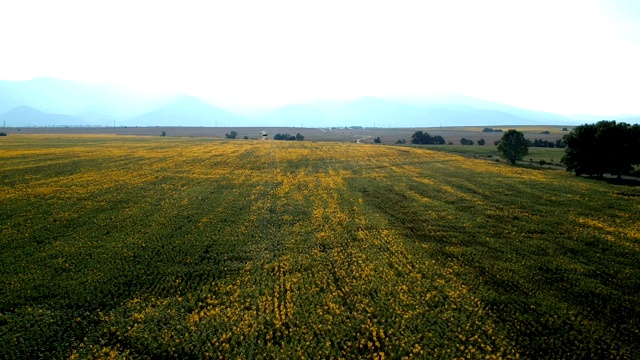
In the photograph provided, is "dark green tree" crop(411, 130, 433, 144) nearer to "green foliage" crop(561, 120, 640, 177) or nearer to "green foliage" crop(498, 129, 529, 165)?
"green foliage" crop(498, 129, 529, 165)

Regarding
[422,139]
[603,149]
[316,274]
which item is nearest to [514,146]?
[603,149]

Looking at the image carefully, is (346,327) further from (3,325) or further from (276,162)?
(276,162)

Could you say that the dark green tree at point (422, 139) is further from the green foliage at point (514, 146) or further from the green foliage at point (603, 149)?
the green foliage at point (603, 149)

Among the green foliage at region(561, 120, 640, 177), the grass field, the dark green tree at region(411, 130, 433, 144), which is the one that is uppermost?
the dark green tree at region(411, 130, 433, 144)

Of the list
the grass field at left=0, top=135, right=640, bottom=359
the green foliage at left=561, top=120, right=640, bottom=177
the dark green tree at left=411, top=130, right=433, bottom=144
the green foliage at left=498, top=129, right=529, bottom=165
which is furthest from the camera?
the dark green tree at left=411, top=130, right=433, bottom=144

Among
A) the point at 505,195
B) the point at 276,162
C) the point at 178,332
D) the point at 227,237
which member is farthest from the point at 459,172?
the point at 178,332

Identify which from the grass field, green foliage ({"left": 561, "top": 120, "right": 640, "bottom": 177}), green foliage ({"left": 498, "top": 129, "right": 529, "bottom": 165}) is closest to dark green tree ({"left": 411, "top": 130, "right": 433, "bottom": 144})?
green foliage ({"left": 498, "top": 129, "right": 529, "bottom": 165})

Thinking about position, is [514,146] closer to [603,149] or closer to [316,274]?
[603,149]
